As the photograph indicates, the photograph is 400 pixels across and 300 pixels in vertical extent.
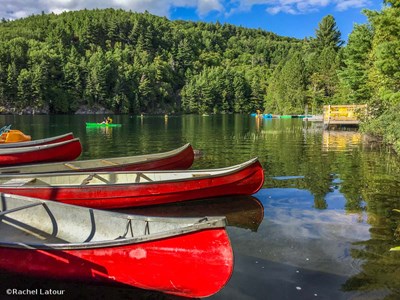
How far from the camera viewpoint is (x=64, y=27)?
632ft

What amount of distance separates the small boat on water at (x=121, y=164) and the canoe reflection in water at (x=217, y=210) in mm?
3106

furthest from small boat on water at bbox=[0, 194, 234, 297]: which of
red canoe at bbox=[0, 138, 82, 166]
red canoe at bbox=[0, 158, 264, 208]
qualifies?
red canoe at bbox=[0, 138, 82, 166]

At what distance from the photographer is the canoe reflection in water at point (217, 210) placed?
39.0 ft

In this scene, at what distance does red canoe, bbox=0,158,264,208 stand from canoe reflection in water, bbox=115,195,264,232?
25 centimetres

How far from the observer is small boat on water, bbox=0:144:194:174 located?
48.7 feet

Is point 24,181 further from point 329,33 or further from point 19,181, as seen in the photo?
point 329,33

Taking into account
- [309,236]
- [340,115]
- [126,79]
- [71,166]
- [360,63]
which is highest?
[126,79]

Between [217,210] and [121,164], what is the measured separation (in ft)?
16.0

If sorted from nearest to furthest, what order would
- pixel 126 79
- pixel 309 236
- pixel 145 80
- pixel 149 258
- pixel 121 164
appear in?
pixel 149 258, pixel 309 236, pixel 121 164, pixel 126 79, pixel 145 80

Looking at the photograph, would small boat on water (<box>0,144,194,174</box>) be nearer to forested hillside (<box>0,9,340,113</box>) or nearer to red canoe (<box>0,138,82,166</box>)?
red canoe (<box>0,138,82,166</box>)

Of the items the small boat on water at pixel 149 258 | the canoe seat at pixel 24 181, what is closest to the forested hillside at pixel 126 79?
the canoe seat at pixel 24 181

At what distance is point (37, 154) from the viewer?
Answer: 18.6 m

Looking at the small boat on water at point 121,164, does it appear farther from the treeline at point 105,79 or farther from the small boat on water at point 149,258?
the treeline at point 105,79

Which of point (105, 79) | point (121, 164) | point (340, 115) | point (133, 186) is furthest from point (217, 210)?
point (105, 79)
